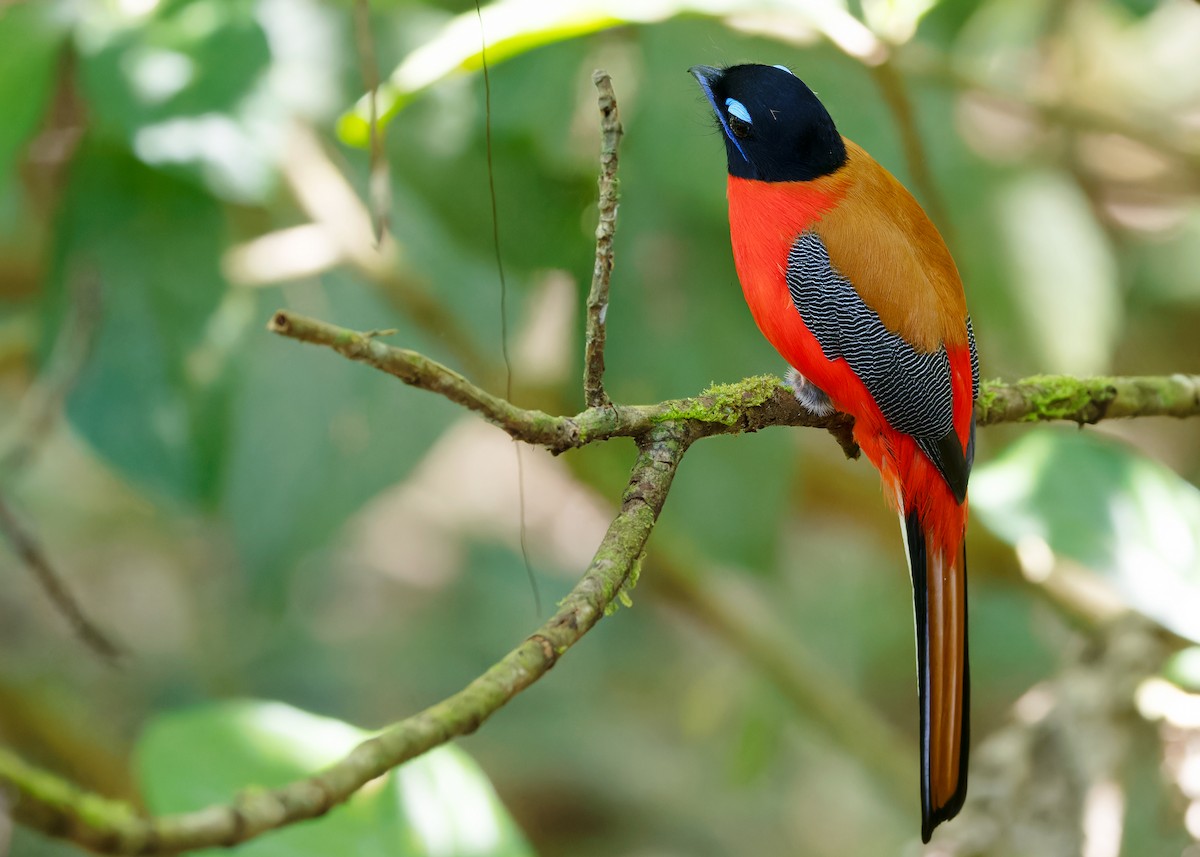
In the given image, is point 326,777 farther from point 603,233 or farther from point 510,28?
point 510,28

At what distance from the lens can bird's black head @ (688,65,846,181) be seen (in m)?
1.85

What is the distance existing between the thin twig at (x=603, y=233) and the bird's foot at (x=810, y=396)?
2.04ft

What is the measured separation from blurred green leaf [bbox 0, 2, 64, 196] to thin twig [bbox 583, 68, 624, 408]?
4.51ft

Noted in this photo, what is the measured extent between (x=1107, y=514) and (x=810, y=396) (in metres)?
0.48

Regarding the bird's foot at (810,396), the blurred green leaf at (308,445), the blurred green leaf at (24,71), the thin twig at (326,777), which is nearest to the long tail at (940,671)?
the bird's foot at (810,396)

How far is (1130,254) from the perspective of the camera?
Result: 3678mm

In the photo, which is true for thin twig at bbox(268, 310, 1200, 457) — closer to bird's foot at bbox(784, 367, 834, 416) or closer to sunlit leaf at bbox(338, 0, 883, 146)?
bird's foot at bbox(784, 367, 834, 416)

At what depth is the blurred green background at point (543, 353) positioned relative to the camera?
2.06 m

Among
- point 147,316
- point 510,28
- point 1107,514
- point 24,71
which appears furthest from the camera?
point 147,316

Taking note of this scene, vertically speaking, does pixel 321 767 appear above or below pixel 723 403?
below

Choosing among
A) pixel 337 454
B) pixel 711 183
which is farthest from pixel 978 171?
pixel 337 454

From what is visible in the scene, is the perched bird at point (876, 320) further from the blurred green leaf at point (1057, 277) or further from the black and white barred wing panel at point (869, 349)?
the blurred green leaf at point (1057, 277)

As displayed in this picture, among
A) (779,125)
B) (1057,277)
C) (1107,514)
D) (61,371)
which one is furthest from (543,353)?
(1107,514)

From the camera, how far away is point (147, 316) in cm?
231
